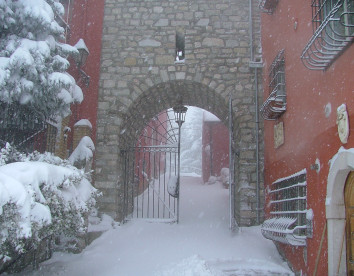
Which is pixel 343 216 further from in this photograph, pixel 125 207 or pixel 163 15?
pixel 163 15

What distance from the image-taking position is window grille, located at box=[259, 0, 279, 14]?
581 cm

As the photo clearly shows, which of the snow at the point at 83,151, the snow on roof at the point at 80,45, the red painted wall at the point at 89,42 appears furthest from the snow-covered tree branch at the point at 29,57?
the red painted wall at the point at 89,42

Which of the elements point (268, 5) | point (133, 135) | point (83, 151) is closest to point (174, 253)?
point (83, 151)

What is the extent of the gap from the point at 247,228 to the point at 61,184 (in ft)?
11.6

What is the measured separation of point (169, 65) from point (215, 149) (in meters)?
5.71

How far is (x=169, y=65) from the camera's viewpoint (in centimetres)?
690

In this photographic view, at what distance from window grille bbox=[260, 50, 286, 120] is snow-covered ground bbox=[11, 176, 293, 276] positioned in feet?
6.54

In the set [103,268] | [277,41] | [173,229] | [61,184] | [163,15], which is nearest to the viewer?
[61,184]

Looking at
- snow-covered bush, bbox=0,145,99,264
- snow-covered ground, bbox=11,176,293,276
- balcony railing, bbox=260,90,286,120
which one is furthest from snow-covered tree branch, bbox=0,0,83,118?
balcony railing, bbox=260,90,286,120

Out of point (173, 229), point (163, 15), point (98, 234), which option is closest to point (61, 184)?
point (98, 234)

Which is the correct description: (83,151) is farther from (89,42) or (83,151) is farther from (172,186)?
(89,42)

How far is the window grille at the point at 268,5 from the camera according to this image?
19.1 ft

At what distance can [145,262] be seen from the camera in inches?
203

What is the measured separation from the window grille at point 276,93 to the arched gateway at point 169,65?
3.22ft
